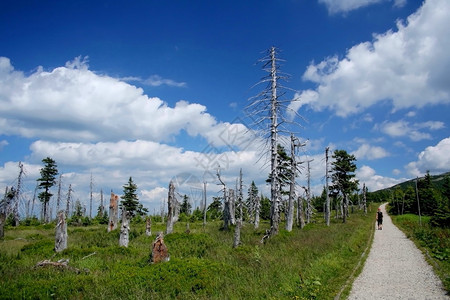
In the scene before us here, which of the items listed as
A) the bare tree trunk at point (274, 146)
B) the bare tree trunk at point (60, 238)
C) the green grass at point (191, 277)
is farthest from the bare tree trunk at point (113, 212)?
the bare tree trunk at point (274, 146)

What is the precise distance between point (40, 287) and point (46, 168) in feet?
165

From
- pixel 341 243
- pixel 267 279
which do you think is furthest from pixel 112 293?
pixel 341 243

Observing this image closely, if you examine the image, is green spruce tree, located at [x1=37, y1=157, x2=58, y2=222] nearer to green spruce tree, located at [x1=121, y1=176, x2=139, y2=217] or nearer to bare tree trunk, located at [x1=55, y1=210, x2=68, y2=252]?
green spruce tree, located at [x1=121, y1=176, x2=139, y2=217]

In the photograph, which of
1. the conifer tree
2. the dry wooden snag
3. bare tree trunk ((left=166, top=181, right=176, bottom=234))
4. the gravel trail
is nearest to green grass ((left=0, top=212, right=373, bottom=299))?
the dry wooden snag

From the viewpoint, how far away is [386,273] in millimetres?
10250

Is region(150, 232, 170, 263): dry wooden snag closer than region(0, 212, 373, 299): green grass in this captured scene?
No

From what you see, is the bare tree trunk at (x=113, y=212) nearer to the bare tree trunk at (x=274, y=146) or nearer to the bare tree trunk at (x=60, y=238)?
Result: the bare tree trunk at (x=60, y=238)

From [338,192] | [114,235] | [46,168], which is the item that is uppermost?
[46,168]

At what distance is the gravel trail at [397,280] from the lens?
7.74 metres

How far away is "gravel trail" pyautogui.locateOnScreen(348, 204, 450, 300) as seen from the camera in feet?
25.4

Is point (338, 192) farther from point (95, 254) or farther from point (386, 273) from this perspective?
point (95, 254)

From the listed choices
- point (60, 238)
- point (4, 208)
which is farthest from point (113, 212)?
point (60, 238)

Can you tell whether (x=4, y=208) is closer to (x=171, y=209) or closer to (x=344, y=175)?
(x=171, y=209)

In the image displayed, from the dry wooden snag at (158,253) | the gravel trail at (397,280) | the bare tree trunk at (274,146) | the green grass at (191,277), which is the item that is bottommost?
the gravel trail at (397,280)
